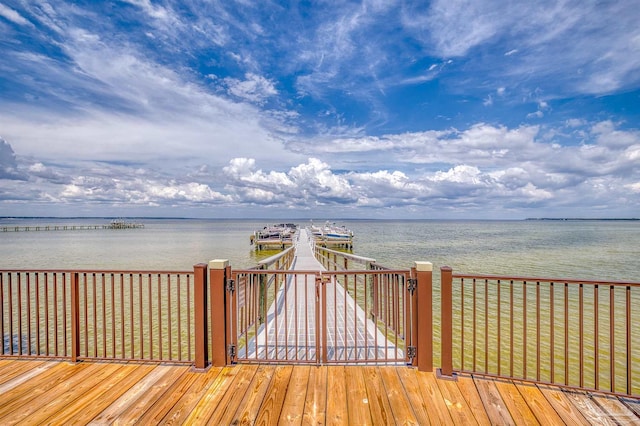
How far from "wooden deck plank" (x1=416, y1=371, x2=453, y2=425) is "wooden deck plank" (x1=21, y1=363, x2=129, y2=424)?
348 cm

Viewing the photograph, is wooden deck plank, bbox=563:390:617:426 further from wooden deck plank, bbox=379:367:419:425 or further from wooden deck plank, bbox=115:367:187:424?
wooden deck plank, bbox=115:367:187:424

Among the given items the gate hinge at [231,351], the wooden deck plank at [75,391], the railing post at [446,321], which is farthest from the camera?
the gate hinge at [231,351]

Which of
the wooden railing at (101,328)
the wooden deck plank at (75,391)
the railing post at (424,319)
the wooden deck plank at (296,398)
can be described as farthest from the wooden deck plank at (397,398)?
the wooden deck plank at (75,391)

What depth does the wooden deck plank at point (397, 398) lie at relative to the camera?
3.05 meters

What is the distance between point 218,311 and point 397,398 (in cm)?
232

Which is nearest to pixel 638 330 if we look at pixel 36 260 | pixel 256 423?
pixel 256 423

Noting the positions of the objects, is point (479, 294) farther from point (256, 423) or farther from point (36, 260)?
point (36, 260)

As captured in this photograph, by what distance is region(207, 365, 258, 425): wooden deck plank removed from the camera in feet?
10.1

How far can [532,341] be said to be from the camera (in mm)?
8375

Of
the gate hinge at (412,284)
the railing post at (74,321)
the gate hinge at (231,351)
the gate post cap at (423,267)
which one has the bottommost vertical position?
the gate hinge at (231,351)

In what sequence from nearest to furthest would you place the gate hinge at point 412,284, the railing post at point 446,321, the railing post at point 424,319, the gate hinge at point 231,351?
the railing post at point 446,321, the railing post at point 424,319, the gate hinge at point 412,284, the gate hinge at point 231,351

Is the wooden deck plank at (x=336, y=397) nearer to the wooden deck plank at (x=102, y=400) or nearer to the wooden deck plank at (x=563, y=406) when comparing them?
the wooden deck plank at (x=563, y=406)

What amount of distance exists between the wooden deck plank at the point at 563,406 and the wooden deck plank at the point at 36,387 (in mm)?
5233

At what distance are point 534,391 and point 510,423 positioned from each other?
79 centimetres
